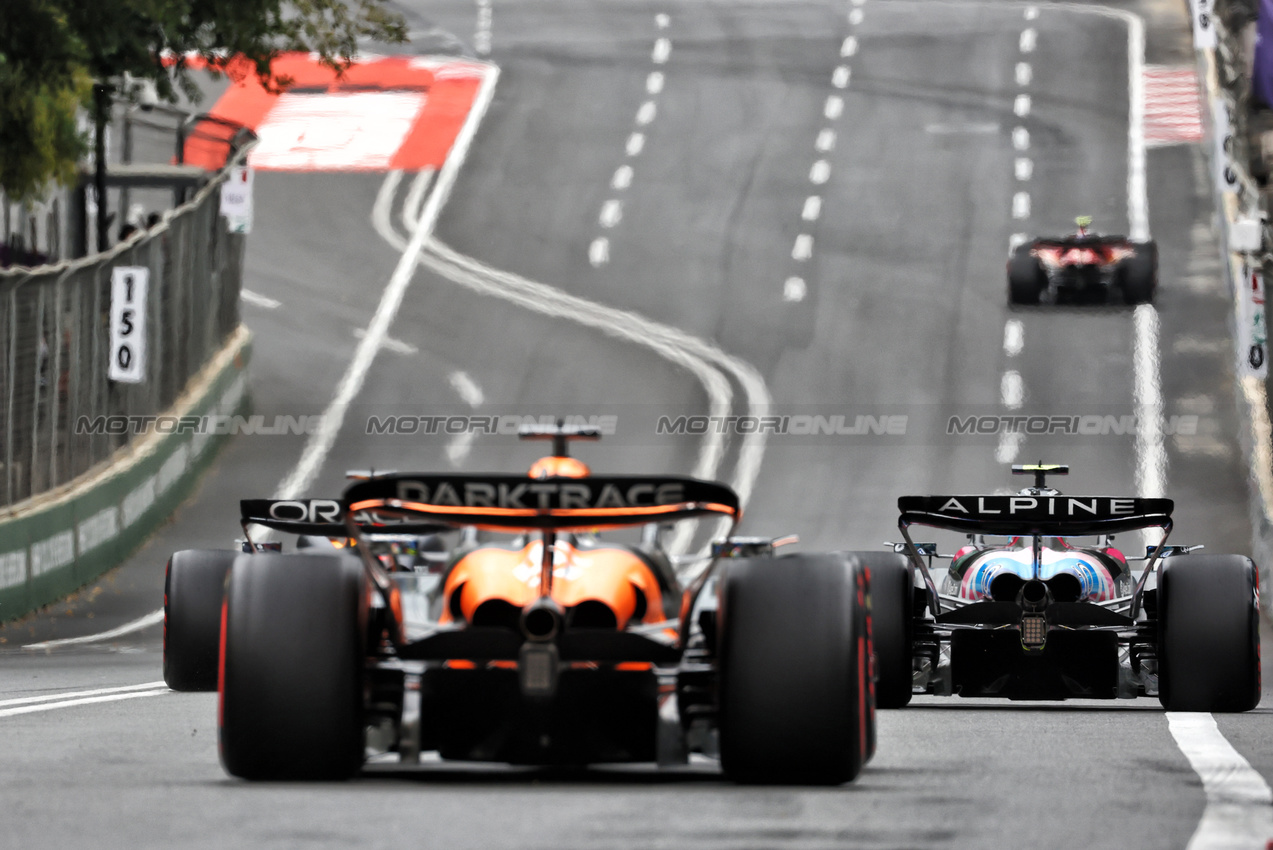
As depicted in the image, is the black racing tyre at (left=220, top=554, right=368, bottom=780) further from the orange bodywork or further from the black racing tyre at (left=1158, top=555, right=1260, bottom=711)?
the black racing tyre at (left=1158, top=555, right=1260, bottom=711)

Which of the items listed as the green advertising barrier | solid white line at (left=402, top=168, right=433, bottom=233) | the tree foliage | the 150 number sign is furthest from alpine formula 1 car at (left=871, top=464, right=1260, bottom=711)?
solid white line at (left=402, top=168, right=433, bottom=233)

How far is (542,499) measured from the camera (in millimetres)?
8070

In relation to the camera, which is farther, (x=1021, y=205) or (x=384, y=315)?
(x=1021, y=205)

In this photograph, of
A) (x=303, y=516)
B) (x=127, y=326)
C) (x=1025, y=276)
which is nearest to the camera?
(x=303, y=516)

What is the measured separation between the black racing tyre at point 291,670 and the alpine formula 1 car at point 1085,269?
2865 centimetres

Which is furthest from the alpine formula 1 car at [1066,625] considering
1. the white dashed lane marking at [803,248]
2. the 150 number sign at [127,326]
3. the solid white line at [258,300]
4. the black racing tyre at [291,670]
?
the white dashed lane marking at [803,248]

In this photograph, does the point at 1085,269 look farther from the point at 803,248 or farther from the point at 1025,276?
the point at 803,248

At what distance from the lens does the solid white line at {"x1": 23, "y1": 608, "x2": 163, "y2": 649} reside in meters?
20.3

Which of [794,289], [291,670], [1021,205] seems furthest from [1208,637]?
[1021,205]

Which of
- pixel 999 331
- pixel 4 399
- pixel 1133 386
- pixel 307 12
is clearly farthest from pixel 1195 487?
pixel 4 399

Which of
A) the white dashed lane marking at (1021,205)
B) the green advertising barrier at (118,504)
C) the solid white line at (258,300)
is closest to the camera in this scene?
the green advertising barrier at (118,504)

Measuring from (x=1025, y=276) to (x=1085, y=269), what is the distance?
2.96 feet

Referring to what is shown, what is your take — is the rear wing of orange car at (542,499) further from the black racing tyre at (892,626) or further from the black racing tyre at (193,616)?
the black racing tyre at (892,626)

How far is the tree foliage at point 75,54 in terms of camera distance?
20.7 m
